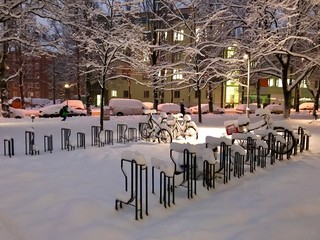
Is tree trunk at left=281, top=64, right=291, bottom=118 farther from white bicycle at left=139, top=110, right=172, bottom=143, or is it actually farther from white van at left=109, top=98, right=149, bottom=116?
white van at left=109, top=98, right=149, bottom=116

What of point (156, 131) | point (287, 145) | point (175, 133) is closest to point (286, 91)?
point (175, 133)

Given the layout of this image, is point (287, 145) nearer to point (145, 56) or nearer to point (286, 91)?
point (286, 91)

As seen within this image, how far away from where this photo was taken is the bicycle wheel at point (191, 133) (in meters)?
13.3

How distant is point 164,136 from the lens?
12148mm

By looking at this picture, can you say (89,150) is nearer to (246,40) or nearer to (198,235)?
(198,235)

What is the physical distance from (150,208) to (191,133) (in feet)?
28.3

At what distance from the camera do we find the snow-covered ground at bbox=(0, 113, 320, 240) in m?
4.34

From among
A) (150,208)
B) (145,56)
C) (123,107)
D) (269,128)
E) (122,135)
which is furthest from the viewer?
(123,107)

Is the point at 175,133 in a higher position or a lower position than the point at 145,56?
lower

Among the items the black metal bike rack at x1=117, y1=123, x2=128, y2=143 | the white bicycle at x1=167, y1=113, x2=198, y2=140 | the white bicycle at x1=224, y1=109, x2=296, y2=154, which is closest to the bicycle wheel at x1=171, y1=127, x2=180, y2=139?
the white bicycle at x1=167, y1=113, x2=198, y2=140

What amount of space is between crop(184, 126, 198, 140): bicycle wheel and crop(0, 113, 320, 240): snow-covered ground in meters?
5.56

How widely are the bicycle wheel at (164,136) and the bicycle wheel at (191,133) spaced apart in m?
1.27

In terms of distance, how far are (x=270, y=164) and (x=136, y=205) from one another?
4657mm

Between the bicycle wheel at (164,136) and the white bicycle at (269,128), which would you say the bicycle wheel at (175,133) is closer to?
the bicycle wheel at (164,136)
